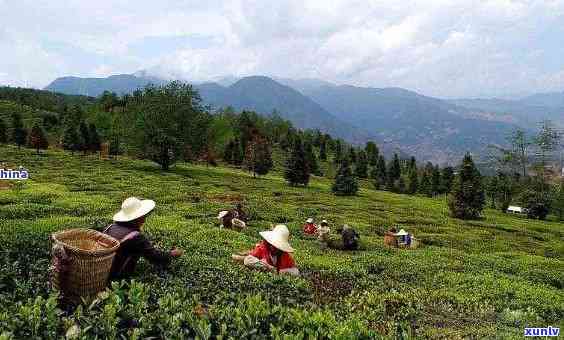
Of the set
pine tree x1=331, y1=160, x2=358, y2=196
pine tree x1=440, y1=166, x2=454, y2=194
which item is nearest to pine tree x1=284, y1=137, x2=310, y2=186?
pine tree x1=331, y1=160, x2=358, y2=196

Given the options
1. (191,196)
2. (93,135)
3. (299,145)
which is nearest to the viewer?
(191,196)

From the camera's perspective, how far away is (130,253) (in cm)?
880

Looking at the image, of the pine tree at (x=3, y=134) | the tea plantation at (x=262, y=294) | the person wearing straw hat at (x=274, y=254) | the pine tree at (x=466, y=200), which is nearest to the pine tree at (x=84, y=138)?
the pine tree at (x=3, y=134)

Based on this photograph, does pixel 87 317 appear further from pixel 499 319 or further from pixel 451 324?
pixel 499 319

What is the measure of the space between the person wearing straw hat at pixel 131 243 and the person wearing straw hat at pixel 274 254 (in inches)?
84.4

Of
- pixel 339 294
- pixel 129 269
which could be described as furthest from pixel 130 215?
pixel 339 294

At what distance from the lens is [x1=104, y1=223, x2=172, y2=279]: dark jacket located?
8.68 m

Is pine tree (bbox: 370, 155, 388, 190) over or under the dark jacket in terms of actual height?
under

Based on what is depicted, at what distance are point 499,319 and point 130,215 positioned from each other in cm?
867

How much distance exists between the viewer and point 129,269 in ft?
29.2

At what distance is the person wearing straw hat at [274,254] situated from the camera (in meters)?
11.1

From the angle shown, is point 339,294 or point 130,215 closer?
point 130,215

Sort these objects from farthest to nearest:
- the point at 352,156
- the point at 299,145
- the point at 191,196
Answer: the point at 352,156 → the point at 299,145 → the point at 191,196

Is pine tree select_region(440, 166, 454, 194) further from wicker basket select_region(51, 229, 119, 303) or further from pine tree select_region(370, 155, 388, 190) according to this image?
wicker basket select_region(51, 229, 119, 303)
